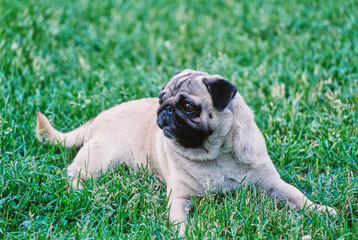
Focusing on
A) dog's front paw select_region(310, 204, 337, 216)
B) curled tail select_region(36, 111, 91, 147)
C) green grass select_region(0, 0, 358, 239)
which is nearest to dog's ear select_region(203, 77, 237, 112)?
green grass select_region(0, 0, 358, 239)

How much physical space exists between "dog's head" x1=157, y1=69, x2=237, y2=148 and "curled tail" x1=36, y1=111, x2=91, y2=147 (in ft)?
4.35

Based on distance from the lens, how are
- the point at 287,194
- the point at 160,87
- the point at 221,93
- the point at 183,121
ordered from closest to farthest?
the point at 221,93, the point at 183,121, the point at 287,194, the point at 160,87

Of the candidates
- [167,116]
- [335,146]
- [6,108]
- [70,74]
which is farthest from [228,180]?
[70,74]

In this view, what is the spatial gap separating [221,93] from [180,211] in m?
1.02

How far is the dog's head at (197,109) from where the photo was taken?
3.71m

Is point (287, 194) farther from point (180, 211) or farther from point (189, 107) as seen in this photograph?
point (189, 107)

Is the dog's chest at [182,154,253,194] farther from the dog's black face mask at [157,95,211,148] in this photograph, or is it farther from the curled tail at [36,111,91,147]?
the curled tail at [36,111,91,147]

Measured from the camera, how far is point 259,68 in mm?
6262

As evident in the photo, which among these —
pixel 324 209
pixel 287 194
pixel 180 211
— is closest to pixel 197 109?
pixel 180 211

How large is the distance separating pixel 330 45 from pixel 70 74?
12.0 feet

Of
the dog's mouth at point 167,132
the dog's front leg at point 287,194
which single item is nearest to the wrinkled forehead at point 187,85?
the dog's mouth at point 167,132

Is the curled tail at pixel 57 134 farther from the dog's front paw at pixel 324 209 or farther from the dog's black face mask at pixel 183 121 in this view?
the dog's front paw at pixel 324 209

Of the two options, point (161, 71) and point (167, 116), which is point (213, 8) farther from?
point (167, 116)

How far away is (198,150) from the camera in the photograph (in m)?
4.02
